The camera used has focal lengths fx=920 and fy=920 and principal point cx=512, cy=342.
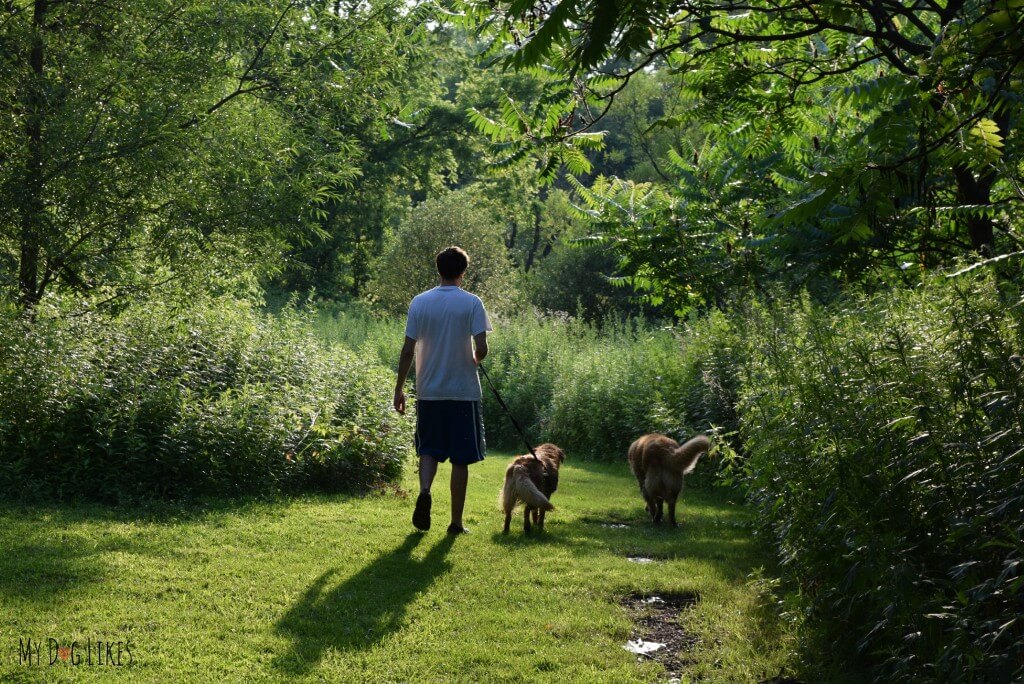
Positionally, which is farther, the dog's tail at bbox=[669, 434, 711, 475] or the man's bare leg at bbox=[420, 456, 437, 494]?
the dog's tail at bbox=[669, 434, 711, 475]

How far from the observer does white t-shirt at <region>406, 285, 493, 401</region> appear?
7.96m

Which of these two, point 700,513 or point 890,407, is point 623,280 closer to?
point 700,513

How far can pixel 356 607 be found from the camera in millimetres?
6086

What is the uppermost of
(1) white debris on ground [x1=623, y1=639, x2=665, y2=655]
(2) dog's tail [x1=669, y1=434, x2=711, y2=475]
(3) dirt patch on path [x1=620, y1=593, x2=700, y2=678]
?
(2) dog's tail [x1=669, y1=434, x2=711, y2=475]

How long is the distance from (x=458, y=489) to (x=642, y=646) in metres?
2.86

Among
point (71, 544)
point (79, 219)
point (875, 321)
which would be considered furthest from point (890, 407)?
point (79, 219)

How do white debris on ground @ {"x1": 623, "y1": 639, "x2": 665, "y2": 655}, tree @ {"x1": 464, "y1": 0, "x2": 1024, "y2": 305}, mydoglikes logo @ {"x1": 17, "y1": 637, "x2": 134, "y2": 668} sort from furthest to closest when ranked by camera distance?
white debris on ground @ {"x1": 623, "y1": 639, "x2": 665, "y2": 655}
mydoglikes logo @ {"x1": 17, "y1": 637, "x2": 134, "y2": 668}
tree @ {"x1": 464, "y1": 0, "x2": 1024, "y2": 305}

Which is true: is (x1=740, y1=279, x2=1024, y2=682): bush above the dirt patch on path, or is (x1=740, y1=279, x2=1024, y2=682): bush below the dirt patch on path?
above

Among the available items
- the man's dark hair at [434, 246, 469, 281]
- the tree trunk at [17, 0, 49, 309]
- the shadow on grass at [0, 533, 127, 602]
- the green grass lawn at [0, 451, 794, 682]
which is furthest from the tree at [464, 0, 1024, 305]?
the tree trunk at [17, 0, 49, 309]

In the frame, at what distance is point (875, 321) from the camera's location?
5773 mm

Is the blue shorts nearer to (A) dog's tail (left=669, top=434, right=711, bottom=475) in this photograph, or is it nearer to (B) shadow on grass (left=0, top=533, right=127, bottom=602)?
(A) dog's tail (left=669, top=434, right=711, bottom=475)

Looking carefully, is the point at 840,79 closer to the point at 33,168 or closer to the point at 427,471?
the point at 427,471

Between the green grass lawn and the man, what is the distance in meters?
0.69

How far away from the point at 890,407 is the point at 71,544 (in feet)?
19.2
